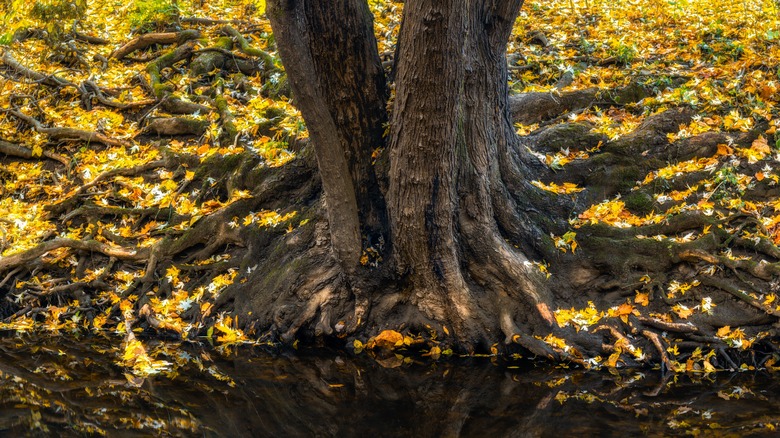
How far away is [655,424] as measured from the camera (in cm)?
468

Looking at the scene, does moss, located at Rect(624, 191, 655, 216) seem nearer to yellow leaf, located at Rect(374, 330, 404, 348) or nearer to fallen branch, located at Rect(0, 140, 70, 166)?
yellow leaf, located at Rect(374, 330, 404, 348)

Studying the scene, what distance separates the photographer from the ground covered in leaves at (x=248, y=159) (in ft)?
21.2

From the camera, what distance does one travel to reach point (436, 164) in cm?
589

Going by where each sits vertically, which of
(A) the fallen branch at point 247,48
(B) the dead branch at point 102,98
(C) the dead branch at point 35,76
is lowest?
(B) the dead branch at point 102,98

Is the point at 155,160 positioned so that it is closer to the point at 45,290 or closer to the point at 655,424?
the point at 45,290

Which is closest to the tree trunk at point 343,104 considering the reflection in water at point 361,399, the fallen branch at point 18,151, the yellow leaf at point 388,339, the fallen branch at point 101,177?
the yellow leaf at point 388,339

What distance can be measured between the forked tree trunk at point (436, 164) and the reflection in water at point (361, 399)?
63 centimetres

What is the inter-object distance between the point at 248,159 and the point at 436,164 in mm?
3119

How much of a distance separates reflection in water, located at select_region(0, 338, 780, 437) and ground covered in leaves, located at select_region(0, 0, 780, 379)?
1.30ft

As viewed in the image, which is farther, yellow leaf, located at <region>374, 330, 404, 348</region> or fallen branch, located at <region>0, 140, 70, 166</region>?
fallen branch, located at <region>0, 140, 70, 166</region>

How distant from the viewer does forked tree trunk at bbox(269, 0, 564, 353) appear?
226 inches

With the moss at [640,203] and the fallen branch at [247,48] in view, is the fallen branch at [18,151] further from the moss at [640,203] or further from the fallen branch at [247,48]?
the moss at [640,203]

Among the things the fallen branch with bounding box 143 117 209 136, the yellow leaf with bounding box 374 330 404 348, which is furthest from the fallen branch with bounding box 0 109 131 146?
the yellow leaf with bounding box 374 330 404 348

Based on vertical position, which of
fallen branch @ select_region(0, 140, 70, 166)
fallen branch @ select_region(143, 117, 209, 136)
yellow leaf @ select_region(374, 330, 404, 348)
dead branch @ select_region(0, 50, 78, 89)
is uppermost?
dead branch @ select_region(0, 50, 78, 89)
